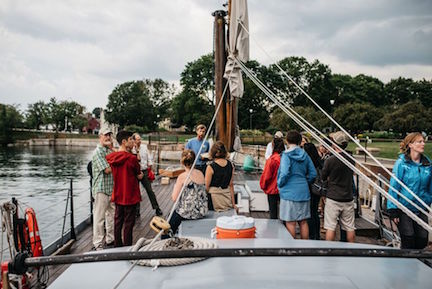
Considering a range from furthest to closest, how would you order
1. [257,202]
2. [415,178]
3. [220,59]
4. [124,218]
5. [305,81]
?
[305,81], [257,202], [220,59], [124,218], [415,178]

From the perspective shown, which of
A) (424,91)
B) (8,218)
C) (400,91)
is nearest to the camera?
(8,218)

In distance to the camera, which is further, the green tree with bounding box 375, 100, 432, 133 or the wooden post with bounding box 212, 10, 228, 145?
the green tree with bounding box 375, 100, 432, 133

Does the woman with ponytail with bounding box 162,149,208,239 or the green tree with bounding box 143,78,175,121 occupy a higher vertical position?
the green tree with bounding box 143,78,175,121

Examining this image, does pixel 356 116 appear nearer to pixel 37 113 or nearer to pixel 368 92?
pixel 368 92

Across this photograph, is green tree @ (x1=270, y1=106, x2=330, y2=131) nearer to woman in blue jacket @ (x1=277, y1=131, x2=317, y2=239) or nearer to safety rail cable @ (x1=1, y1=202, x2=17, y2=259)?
woman in blue jacket @ (x1=277, y1=131, x2=317, y2=239)

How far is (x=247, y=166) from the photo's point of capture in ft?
43.9

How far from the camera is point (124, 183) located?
4207 millimetres

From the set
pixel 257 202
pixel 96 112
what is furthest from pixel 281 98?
pixel 96 112

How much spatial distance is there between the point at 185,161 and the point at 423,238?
8.64 feet

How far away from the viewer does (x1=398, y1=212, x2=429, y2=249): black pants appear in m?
3.26

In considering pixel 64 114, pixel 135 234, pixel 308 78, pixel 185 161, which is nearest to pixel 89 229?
pixel 135 234

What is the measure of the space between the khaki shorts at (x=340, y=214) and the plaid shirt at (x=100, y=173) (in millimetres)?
2855

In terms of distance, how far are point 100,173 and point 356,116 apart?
130 feet

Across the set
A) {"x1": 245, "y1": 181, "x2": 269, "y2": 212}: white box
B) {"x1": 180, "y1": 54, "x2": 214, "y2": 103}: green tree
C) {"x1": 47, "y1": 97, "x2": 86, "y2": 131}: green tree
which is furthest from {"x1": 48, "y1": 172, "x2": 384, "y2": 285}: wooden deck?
{"x1": 47, "y1": 97, "x2": 86, "y2": 131}: green tree
